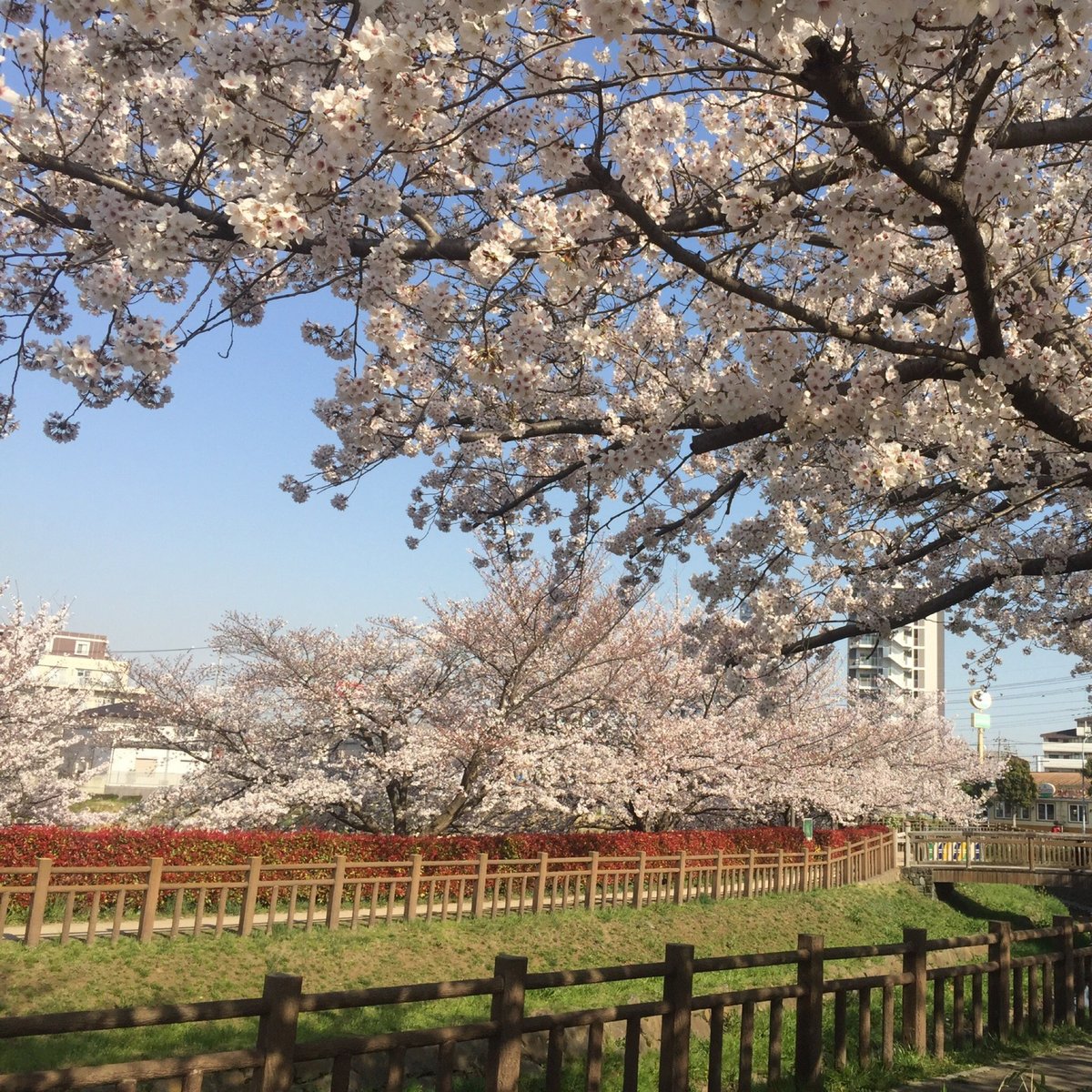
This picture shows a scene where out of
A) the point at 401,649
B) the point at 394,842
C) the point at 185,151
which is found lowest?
the point at 394,842

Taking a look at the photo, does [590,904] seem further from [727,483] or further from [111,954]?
[727,483]

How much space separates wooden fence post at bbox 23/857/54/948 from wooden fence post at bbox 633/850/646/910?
33.9 feet

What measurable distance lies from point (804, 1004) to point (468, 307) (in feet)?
16.5

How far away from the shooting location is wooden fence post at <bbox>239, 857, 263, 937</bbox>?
12.2m

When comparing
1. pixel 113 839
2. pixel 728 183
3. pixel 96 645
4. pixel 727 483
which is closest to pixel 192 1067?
pixel 728 183

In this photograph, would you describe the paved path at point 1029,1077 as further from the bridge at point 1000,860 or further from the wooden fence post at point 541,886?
the bridge at point 1000,860

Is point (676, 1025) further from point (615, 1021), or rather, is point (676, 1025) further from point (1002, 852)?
point (1002, 852)

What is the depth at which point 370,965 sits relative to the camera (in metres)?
12.1

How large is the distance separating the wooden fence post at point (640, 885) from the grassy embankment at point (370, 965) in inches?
14.6

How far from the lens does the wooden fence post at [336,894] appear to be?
13102 millimetres

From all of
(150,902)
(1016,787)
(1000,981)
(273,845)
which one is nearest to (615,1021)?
(1000,981)

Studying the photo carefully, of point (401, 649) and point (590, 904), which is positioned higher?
point (401, 649)

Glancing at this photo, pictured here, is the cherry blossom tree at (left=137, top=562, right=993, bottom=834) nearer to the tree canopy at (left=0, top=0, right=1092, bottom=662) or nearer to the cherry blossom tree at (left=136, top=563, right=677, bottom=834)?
the cherry blossom tree at (left=136, top=563, right=677, bottom=834)

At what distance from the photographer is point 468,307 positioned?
627cm
